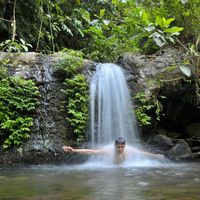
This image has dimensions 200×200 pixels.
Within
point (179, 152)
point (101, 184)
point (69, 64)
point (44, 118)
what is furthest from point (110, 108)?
point (101, 184)

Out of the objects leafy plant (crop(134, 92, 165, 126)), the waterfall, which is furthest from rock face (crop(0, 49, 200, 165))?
the waterfall

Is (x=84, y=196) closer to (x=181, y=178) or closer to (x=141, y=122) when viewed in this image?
(x=181, y=178)

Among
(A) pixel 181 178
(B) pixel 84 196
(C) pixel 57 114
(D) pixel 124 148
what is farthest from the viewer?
(C) pixel 57 114

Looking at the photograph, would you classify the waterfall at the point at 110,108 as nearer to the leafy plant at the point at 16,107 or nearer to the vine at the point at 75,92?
the vine at the point at 75,92

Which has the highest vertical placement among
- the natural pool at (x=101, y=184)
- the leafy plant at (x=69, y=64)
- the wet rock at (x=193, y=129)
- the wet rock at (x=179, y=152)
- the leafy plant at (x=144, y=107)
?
the leafy plant at (x=69, y=64)

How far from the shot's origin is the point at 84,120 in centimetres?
787

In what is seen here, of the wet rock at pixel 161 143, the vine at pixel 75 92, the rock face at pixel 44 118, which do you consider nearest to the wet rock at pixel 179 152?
the wet rock at pixel 161 143

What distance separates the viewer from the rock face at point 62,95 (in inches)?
286

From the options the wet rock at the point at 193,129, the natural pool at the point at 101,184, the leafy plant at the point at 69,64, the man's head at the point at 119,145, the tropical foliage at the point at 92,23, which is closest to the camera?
the natural pool at the point at 101,184

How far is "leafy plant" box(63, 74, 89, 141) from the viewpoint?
7.72 meters

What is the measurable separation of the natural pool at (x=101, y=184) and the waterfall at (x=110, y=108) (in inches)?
80.4

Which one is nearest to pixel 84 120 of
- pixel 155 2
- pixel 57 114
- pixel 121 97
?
pixel 57 114

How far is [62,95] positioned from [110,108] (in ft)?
3.75

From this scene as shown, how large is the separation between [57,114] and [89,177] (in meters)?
2.86
